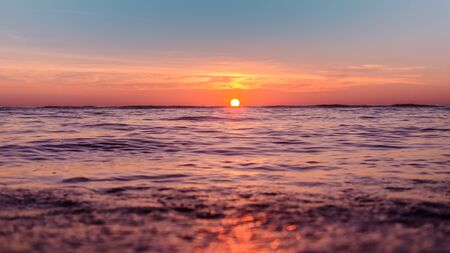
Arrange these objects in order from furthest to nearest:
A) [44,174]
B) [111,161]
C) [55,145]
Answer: [55,145]
[111,161]
[44,174]

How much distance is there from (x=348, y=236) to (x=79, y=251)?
2156 millimetres

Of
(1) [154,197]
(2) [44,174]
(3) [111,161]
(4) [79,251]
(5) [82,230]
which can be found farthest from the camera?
(3) [111,161]

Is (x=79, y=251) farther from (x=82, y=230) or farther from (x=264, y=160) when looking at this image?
(x=264, y=160)

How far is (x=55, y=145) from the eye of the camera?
36.7 ft

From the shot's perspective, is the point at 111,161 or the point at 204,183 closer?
the point at 204,183

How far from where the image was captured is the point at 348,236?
3.33 m

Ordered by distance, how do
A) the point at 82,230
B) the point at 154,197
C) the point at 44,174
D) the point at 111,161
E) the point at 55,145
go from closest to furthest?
the point at 82,230, the point at 154,197, the point at 44,174, the point at 111,161, the point at 55,145

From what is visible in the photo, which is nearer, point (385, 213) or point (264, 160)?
point (385, 213)

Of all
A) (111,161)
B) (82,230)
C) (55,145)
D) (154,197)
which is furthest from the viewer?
(55,145)

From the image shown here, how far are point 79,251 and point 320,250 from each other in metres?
1.83

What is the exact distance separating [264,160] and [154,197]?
3.96 m

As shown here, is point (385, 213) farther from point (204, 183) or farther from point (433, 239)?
point (204, 183)

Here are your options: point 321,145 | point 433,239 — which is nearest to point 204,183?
point 433,239

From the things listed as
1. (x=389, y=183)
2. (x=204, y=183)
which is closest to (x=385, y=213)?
(x=389, y=183)
